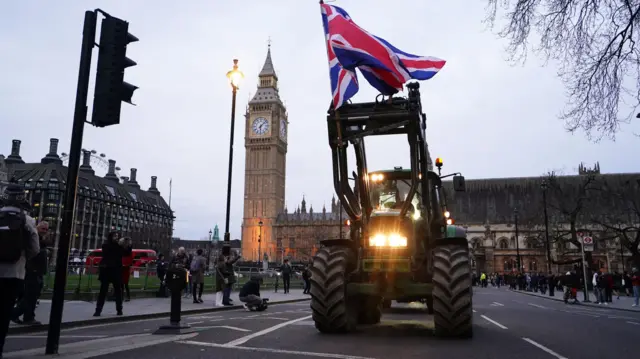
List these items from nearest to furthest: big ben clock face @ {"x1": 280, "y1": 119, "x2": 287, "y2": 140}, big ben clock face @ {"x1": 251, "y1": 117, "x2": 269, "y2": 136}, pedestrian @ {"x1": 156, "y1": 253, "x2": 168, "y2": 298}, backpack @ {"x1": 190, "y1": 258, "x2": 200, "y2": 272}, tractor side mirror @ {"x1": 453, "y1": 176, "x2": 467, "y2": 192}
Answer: tractor side mirror @ {"x1": 453, "y1": 176, "x2": 467, "y2": 192} → backpack @ {"x1": 190, "y1": 258, "x2": 200, "y2": 272} → pedestrian @ {"x1": 156, "y1": 253, "x2": 168, "y2": 298} → big ben clock face @ {"x1": 251, "y1": 117, "x2": 269, "y2": 136} → big ben clock face @ {"x1": 280, "y1": 119, "x2": 287, "y2": 140}

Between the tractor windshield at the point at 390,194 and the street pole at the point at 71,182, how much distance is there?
5.50 metres

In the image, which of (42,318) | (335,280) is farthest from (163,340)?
(42,318)

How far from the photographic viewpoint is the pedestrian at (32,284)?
9.41 meters

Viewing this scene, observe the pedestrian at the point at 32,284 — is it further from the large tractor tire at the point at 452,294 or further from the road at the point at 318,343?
the large tractor tire at the point at 452,294

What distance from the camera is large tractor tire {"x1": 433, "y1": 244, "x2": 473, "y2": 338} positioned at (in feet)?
24.3

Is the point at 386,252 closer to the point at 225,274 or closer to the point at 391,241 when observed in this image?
the point at 391,241

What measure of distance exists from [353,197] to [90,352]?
4.71 m

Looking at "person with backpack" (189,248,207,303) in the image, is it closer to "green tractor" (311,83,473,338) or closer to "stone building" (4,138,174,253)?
"green tractor" (311,83,473,338)

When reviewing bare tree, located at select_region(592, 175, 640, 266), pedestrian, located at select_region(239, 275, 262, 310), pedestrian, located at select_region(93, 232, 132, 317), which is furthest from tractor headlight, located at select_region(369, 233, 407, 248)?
bare tree, located at select_region(592, 175, 640, 266)

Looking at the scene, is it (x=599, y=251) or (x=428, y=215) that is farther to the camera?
(x=599, y=251)

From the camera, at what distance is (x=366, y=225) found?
8461 mm

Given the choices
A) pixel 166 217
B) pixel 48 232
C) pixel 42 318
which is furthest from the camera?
pixel 166 217

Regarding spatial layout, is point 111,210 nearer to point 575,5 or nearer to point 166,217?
point 166,217

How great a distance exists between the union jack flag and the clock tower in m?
124
